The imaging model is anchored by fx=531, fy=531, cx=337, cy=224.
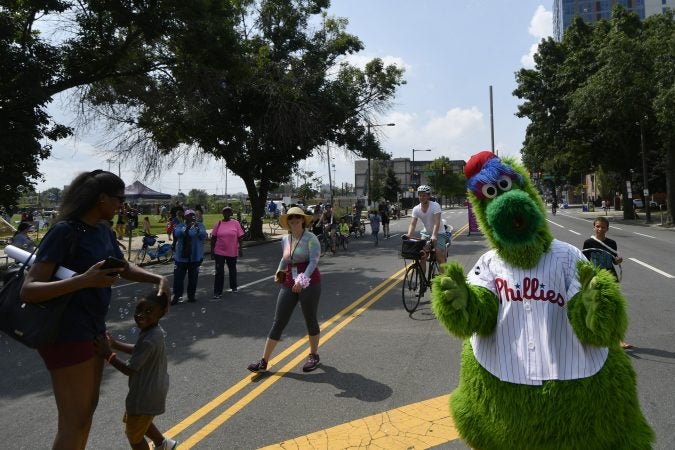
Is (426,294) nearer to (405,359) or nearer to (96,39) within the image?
(405,359)

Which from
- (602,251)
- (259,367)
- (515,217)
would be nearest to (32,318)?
(515,217)

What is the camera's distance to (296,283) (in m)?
5.02

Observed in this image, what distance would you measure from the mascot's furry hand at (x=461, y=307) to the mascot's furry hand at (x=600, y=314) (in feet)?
A: 1.27

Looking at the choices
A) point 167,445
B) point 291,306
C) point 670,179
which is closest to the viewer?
point 167,445

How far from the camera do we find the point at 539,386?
7.74 ft

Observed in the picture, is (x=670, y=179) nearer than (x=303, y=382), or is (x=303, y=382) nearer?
(x=303, y=382)

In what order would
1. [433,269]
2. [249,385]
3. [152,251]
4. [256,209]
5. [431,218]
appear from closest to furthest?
[249,385]
[431,218]
[433,269]
[152,251]
[256,209]

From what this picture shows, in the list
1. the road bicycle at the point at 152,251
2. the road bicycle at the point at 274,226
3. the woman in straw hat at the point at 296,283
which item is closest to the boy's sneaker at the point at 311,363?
A: the woman in straw hat at the point at 296,283

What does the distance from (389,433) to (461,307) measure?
5.02 feet

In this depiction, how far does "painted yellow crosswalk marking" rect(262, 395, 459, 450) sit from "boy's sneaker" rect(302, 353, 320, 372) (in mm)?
1222

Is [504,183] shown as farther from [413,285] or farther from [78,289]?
[413,285]

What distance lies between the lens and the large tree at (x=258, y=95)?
1556cm

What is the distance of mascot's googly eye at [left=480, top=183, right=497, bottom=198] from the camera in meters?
2.75

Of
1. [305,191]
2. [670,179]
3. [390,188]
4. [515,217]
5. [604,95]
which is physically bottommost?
[515,217]
